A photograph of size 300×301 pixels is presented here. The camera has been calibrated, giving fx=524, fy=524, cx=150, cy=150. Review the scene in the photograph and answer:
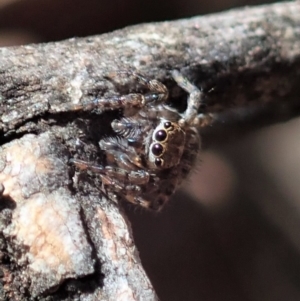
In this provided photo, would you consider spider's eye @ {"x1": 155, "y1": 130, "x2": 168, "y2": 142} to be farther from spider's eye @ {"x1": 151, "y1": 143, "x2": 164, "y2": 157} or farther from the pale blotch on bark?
the pale blotch on bark

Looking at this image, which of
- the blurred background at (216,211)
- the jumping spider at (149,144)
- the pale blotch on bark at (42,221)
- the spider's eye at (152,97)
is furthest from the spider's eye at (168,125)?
the pale blotch on bark at (42,221)

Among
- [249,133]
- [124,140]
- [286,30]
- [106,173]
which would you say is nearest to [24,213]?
[106,173]

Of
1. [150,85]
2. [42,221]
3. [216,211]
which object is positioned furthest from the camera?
[216,211]

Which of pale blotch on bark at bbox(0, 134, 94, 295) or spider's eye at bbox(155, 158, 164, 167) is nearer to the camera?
pale blotch on bark at bbox(0, 134, 94, 295)

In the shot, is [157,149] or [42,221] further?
[157,149]

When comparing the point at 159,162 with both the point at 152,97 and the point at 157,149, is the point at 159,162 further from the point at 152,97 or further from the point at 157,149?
the point at 152,97

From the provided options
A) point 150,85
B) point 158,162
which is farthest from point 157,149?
point 150,85

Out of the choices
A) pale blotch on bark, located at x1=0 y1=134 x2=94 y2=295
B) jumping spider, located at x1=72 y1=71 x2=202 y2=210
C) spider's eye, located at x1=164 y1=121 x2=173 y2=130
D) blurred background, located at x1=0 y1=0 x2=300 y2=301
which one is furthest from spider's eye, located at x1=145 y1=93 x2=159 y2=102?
blurred background, located at x1=0 y1=0 x2=300 y2=301
